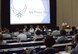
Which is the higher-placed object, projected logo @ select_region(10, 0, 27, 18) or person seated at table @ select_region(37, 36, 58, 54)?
projected logo @ select_region(10, 0, 27, 18)

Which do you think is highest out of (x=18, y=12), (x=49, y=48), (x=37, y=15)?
(x=18, y=12)

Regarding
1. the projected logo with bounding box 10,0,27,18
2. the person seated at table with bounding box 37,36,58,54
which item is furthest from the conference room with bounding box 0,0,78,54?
the person seated at table with bounding box 37,36,58,54

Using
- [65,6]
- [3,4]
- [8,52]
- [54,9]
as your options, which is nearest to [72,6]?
[65,6]

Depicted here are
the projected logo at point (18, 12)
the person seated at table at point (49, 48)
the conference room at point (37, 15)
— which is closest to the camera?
the person seated at table at point (49, 48)

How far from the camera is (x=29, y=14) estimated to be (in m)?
14.2

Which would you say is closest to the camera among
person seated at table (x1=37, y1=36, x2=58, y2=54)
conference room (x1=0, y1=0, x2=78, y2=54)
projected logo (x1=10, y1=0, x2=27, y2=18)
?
A: person seated at table (x1=37, y1=36, x2=58, y2=54)

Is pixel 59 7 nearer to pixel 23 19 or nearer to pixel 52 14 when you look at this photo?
pixel 52 14

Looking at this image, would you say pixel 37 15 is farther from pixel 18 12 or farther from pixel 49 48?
pixel 49 48

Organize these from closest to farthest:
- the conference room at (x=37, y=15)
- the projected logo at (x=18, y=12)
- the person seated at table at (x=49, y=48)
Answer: the person seated at table at (x=49, y=48), the conference room at (x=37, y=15), the projected logo at (x=18, y=12)

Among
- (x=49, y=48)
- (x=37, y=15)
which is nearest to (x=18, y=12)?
(x=37, y=15)

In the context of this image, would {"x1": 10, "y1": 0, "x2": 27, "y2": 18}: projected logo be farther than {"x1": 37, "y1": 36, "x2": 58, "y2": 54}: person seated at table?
Yes

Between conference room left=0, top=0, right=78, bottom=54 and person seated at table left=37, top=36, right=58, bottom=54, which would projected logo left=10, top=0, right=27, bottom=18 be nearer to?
conference room left=0, top=0, right=78, bottom=54

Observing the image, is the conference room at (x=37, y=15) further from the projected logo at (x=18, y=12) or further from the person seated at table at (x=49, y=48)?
the person seated at table at (x=49, y=48)

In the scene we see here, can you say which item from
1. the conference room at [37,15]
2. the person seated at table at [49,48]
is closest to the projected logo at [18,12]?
the conference room at [37,15]
